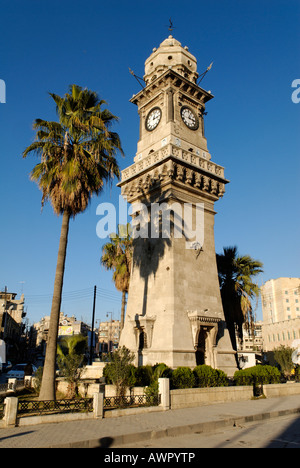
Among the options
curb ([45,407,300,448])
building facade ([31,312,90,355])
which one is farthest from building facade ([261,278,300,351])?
curb ([45,407,300,448])

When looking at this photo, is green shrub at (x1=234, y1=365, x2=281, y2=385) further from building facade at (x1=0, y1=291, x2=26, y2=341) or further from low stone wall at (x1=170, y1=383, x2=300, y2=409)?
building facade at (x1=0, y1=291, x2=26, y2=341)

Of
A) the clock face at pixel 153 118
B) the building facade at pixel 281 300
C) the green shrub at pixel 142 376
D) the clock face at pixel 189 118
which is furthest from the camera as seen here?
the building facade at pixel 281 300

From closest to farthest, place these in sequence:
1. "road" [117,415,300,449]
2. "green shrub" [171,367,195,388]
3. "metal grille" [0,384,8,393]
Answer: "road" [117,415,300,449] < "green shrub" [171,367,195,388] < "metal grille" [0,384,8,393]

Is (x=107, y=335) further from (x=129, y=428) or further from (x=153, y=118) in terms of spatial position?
(x=129, y=428)

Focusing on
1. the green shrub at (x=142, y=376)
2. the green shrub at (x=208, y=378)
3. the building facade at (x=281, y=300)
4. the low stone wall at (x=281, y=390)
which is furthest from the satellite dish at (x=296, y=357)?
the building facade at (x=281, y=300)

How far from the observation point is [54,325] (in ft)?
49.4

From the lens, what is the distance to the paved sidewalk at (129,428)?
8609mm

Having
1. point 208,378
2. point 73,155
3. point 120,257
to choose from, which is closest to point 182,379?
point 208,378

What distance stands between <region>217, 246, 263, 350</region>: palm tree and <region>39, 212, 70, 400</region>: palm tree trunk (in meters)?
16.1

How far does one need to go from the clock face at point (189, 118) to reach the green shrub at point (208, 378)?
17.3 m

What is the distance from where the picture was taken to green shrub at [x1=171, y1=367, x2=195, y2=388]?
15.6m

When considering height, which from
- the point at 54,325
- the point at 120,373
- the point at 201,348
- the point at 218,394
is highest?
the point at 54,325

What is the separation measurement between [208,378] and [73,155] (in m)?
12.6

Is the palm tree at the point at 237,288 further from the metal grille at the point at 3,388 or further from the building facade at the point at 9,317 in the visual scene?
the building facade at the point at 9,317
